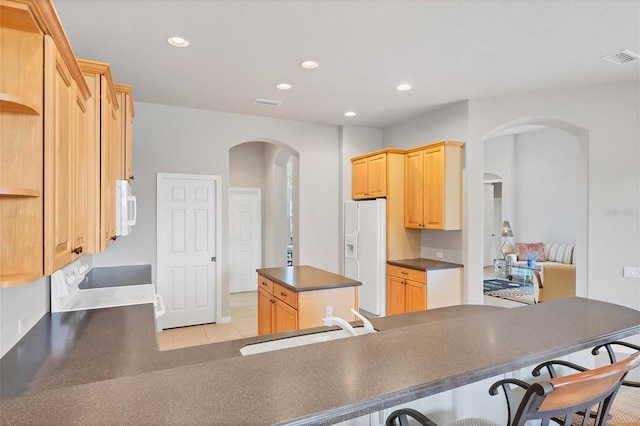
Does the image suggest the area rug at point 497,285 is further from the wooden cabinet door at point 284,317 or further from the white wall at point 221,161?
the wooden cabinet door at point 284,317

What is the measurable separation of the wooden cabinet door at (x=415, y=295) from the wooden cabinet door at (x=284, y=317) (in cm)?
185

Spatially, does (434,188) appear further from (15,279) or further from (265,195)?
(15,279)

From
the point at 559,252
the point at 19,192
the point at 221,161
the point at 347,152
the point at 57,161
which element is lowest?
the point at 559,252

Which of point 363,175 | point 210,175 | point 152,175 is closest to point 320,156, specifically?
point 363,175

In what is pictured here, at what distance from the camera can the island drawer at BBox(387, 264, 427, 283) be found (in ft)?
14.3

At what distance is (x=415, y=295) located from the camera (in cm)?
446

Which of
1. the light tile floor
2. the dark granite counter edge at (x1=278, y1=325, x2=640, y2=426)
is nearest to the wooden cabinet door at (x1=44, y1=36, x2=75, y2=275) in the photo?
the dark granite counter edge at (x1=278, y1=325, x2=640, y2=426)

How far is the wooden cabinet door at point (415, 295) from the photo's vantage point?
4.33 meters

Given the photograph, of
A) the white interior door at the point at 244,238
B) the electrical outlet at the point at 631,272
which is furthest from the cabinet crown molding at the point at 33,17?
the white interior door at the point at 244,238

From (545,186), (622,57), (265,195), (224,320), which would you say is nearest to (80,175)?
(224,320)

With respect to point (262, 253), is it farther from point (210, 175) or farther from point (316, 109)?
point (316, 109)

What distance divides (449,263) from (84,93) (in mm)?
4255

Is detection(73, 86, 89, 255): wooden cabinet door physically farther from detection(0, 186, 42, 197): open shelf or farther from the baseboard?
the baseboard

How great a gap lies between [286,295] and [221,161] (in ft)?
8.40
